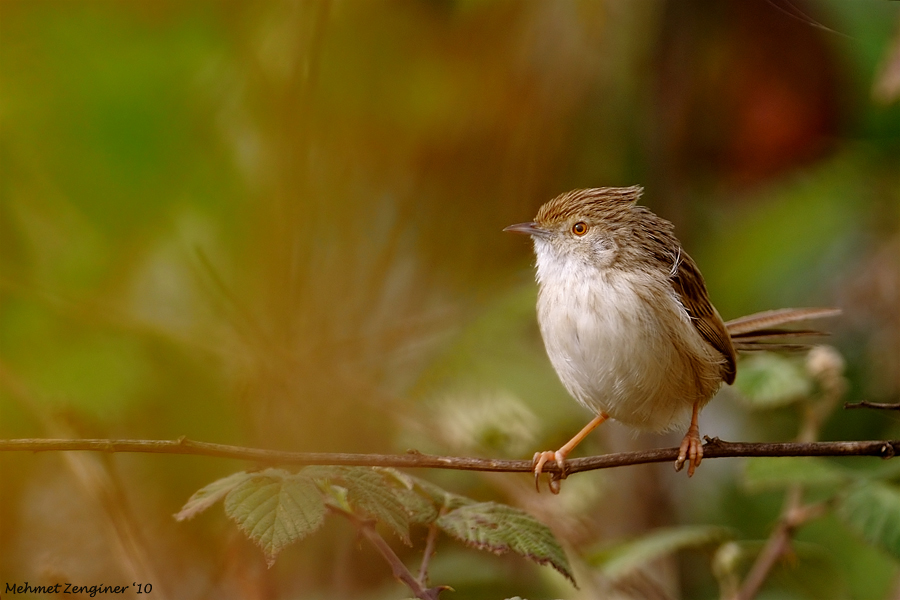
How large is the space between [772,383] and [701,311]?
14.1 inches

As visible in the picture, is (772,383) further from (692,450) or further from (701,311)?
(692,450)

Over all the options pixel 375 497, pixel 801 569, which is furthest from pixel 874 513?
pixel 375 497

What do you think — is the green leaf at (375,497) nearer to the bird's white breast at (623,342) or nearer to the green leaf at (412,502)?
the green leaf at (412,502)

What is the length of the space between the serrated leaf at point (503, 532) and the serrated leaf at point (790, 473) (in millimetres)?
982

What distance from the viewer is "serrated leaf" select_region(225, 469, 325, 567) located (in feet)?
4.95

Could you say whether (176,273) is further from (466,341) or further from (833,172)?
(833,172)

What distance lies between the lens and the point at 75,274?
186 centimetres

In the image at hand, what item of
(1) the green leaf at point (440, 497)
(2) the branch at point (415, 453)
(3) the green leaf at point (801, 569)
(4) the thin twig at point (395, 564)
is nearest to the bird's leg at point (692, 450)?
(2) the branch at point (415, 453)

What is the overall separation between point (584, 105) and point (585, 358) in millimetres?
2151

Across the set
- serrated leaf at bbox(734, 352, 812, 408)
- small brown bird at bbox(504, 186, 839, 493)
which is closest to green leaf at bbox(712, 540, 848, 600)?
small brown bird at bbox(504, 186, 839, 493)

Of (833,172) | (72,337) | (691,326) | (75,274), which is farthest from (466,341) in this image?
(833,172)

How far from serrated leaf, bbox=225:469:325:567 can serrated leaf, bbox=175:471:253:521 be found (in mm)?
59

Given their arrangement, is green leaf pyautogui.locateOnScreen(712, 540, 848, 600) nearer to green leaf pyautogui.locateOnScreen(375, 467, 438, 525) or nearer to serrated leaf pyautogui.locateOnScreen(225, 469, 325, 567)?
green leaf pyautogui.locateOnScreen(375, 467, 438, 525)

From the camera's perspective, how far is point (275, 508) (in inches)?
62.0
